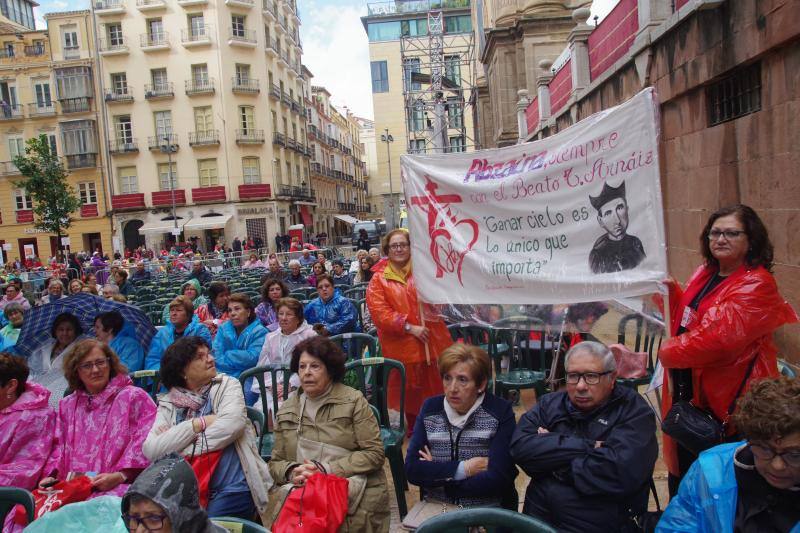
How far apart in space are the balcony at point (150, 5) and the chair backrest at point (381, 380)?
40046mm

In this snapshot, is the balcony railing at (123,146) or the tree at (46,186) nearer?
the tree at (46,186)

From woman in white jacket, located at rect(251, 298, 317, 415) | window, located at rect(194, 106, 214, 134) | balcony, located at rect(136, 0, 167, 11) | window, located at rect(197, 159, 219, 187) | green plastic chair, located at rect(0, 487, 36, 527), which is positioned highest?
balcony, located at rect(136, 0, 167, 11)

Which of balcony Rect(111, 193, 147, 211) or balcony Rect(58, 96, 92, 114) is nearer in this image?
balcony Rect(111, 193, 147, 211)

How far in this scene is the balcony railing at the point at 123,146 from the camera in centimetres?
3734

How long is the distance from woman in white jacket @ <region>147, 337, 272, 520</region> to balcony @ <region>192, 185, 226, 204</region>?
35.5 metres

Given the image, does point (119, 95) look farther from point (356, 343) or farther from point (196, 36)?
point (356, 343)

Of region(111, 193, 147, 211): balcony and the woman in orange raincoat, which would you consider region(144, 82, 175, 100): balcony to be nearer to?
region(111, 193, 147, 211): balcony

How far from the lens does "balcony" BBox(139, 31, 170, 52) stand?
37031 mm

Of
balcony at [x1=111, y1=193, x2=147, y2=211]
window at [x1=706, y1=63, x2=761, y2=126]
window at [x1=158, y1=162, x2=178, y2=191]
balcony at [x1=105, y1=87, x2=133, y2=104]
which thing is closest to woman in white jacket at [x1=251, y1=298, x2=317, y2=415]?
window at [x1=706, y1=63, x2=761, y2=126]

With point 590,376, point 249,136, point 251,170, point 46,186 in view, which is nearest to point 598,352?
point 590,376

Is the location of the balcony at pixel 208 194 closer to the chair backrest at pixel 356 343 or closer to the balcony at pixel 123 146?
the balcony at pixel 123 146

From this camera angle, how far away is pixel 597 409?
8.09 ft

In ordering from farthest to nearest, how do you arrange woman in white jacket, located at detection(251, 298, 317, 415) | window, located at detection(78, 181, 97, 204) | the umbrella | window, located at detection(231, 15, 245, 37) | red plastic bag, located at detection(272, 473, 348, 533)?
1. window, located at detection(231, 15, 245, 37)
2. window, located at detection(78, 181, 97, 204)
3. the umbrella
4. woman in white jacket, located at detection(251, 298, 317, 415)
5. red plastic bag, located at detection(272, 473, 348, 533)

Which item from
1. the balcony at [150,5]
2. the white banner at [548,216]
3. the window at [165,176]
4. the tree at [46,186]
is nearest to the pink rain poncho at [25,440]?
the white banner at [548,216]
